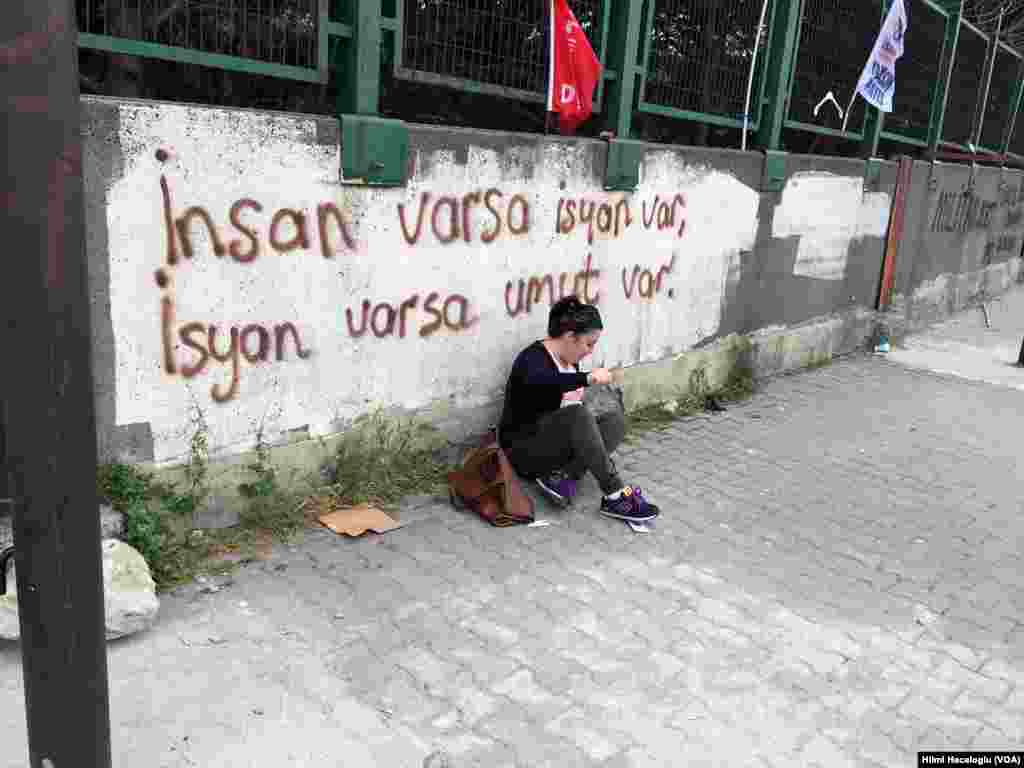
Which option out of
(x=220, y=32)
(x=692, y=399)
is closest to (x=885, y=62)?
(x=692, y=399)

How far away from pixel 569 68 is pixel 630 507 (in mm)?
2448

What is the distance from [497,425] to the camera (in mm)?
4977

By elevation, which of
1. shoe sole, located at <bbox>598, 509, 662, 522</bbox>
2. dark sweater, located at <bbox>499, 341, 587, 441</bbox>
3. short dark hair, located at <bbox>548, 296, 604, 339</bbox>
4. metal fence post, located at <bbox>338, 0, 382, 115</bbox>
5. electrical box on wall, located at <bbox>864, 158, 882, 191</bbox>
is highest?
metal fence post, located at <bbox>338, 0, 382, 115</bbox>

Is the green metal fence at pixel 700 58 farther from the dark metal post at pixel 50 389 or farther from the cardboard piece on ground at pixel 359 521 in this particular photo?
the dark metal post at pixel 50 389

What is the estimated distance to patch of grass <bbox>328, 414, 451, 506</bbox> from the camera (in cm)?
423

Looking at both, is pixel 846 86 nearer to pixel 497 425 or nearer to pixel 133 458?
pixel 497 425

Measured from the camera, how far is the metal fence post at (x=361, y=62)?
3820mm

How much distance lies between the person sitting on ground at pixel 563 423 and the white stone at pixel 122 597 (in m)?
1.94

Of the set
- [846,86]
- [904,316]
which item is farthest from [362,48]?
[904,316]

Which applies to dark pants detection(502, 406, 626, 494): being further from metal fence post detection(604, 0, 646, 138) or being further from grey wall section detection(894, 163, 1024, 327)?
grey wall section detection(894, 163, 1024, 327)

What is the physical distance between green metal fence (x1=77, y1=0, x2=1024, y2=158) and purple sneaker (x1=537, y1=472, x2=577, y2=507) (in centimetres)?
202

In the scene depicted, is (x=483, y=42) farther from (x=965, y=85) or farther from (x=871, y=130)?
(x=965, y=85)

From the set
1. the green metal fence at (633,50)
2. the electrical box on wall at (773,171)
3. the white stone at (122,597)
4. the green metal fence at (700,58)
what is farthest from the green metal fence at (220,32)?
the electrical box on wall at (773,171)

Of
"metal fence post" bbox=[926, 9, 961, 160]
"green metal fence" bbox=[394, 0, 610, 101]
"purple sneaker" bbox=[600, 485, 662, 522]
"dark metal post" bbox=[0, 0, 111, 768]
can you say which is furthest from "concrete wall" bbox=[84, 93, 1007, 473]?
"metal fence post" bbox=[926, 9, 961, 160]
